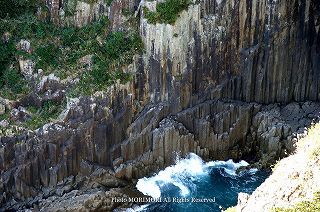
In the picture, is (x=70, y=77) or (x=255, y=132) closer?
(x=70, y=77)

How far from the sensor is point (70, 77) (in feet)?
95.2

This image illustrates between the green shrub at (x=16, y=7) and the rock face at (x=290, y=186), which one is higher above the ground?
the green shrub at (x=16, y=7)

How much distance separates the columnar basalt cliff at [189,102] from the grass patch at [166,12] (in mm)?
277

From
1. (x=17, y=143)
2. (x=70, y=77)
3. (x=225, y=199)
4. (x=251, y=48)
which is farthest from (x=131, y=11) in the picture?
(x=225, y=199)

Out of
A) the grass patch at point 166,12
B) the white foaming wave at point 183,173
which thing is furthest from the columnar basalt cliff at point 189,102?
the white foaming wave at point 183,173

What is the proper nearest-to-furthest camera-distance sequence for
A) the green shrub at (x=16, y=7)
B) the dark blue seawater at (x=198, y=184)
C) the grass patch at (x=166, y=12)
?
the dark blue seawater at (x=198, y=184) < the grass patch at (x=166, y=12) < the green shrub at (x=16, y=7)

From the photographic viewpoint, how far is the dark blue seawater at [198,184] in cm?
2788

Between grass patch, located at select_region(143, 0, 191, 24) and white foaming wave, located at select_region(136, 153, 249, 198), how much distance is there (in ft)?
25.7

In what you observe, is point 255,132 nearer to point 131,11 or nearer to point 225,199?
point 225,199

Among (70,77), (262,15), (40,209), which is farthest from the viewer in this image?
(262,15)

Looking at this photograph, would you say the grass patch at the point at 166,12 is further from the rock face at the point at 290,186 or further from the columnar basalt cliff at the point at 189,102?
the rock face at the point at 290,186

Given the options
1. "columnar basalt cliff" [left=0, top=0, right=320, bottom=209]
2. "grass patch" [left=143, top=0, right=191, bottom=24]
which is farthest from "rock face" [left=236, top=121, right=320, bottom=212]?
"grass patch" [left=143, top=0, right=191, bottom=24]

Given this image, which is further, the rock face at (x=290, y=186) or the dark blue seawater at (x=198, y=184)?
the dark blue seawater at (x=198, y=184)

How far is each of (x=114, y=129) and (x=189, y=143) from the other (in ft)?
14.7
